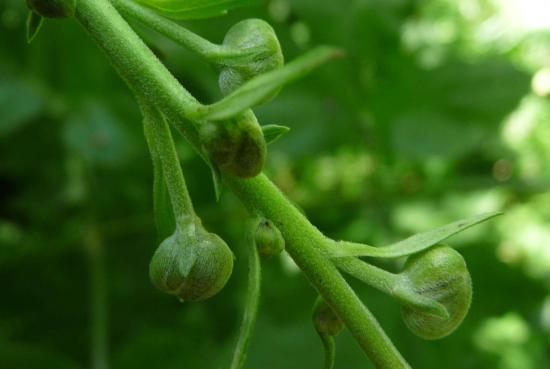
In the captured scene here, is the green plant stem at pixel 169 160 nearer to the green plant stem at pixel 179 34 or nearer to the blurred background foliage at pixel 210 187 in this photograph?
the green plant stem at pixel 179 34

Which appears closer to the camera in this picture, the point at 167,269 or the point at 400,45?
the point at 167,269

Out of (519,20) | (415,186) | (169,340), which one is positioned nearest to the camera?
(169,340)

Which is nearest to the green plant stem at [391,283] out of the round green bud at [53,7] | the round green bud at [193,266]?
the round green bud at [193,266]

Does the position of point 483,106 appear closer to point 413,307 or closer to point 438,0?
point 438,0

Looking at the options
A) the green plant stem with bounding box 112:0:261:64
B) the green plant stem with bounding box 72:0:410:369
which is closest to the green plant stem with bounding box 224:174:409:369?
the green plant stem with bounding box 72:0:410:369

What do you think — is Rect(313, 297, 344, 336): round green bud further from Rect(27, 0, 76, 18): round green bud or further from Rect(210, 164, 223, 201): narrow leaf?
Rect(27, 0, 76, 18): round green bud

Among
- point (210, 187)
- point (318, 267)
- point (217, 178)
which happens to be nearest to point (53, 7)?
point (217, 178)

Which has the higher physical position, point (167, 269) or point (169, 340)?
point (167, 269)

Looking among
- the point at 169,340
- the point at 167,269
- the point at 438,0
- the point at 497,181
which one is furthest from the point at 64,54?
the point at 438,0
